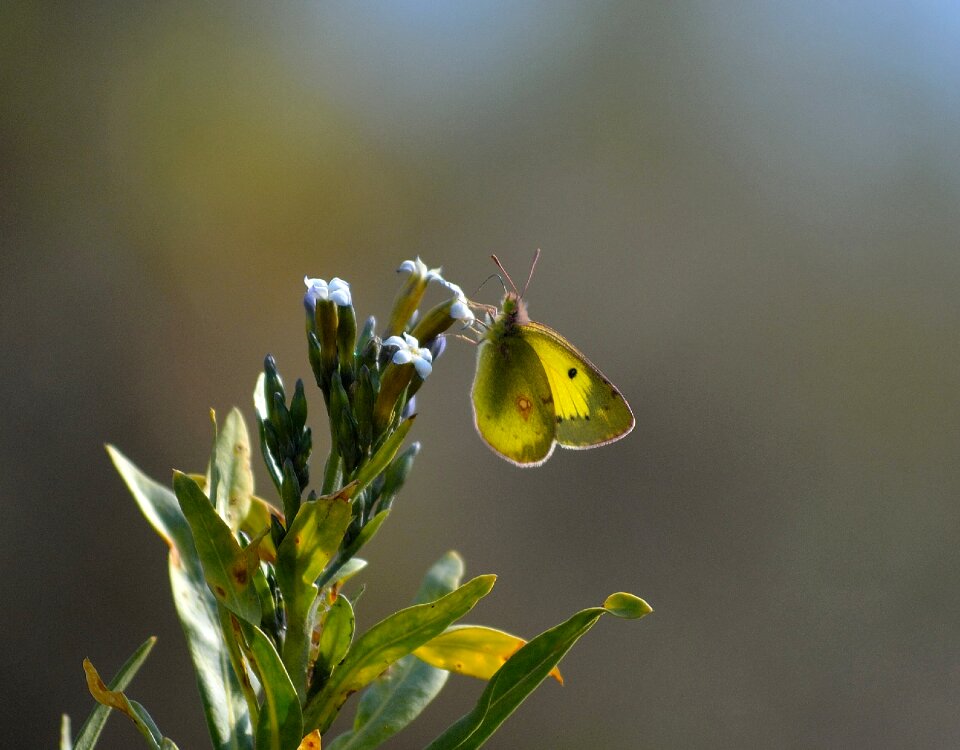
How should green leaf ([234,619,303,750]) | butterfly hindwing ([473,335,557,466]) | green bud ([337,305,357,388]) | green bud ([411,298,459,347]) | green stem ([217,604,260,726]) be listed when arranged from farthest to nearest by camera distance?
1. butterfly hindwing ([473,335,557,466])
2. green bud ([411,298,459,347])
3. green bud ([337,305,357,388])
4. green stem ([217,604,260,726])
5. green leaf ([234,619,303,750])

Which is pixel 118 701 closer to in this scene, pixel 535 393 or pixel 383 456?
pixel 383 456

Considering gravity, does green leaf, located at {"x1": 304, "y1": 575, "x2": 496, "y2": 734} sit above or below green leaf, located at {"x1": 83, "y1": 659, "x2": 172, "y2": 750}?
above

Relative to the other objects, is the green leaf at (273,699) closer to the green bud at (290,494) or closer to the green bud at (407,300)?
the green bud at (290,494)

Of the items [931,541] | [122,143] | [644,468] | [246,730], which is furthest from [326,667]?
[931,541]

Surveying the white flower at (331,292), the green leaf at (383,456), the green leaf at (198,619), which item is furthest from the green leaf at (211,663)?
the white flower at (331,292)

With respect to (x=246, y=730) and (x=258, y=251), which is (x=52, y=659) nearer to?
(x=258, y=251)

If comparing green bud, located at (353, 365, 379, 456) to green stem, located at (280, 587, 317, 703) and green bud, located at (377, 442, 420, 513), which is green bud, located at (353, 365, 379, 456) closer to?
green bud, located at (377, 442, 420, 513)

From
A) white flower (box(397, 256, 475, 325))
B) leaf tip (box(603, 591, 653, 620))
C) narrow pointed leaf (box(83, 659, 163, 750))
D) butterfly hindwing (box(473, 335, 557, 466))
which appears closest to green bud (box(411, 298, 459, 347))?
white flower (box(397, 256, 475, 325))
